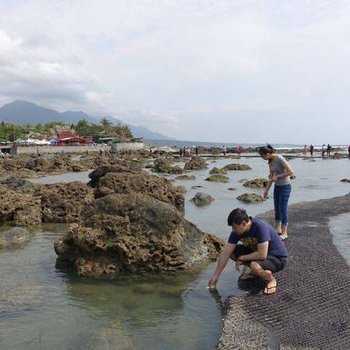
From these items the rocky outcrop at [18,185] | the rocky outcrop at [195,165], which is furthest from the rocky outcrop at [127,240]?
the rocky outcrop at [195,165]

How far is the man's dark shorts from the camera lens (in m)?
7.42

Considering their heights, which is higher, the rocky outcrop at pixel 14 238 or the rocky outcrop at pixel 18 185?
the rocky outcrop at pixel 18 185

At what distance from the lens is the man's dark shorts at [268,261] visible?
7418 millimetres

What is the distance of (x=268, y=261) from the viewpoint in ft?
24.5

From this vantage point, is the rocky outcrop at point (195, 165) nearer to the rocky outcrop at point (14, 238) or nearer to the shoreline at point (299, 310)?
the rocky outcrop at point (14, 238)

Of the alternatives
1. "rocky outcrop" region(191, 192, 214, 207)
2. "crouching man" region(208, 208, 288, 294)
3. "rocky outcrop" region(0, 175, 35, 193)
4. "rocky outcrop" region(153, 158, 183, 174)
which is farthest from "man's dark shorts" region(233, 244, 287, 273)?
"rocky outcrop" region(153, 158, 183, 174)

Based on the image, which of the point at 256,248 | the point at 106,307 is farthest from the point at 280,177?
the point at 106,307

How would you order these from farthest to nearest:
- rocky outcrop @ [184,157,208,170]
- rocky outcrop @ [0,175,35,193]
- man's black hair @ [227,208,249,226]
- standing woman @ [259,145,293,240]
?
→ rocky outcrop @ [184,157,208,170] < rocky outcrop @ [0,175,35,193] < standing woman @ [259,145,293,240] < man's black hair @ [227,208,249,226]

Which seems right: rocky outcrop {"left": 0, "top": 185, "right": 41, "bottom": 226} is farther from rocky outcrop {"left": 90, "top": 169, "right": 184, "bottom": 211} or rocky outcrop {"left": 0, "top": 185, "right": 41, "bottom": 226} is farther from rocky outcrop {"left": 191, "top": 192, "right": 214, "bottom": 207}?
rocky outcrop {"left": 191, "top": 192, "right": 214, "bottom": 207}

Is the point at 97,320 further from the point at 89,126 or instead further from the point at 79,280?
the point at 89,126

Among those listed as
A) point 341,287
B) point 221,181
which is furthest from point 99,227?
point 221,181

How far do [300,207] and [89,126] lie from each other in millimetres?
121378

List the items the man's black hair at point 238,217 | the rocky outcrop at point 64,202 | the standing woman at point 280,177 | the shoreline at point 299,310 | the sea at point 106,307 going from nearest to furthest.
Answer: the shoreline at point 299,310, the sea at point 106,307, the man's black hair at point 238,217, the standing woman at point 280,177, the rocky outcrop at point 64,202

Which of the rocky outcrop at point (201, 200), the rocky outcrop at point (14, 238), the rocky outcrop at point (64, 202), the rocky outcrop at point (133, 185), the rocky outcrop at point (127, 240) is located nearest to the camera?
the rocky outcrop at point (127, 240)
